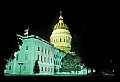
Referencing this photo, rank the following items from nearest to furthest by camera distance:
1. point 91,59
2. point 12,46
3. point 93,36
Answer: point 12,46 → point 93,36 → point 91,59

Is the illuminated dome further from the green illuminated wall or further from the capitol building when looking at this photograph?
the green illuminated wall

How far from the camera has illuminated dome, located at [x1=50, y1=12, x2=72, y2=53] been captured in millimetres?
96375

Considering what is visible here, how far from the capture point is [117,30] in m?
20.4

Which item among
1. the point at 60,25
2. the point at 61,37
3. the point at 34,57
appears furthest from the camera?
the point at 60,25

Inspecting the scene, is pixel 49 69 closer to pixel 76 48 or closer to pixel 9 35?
pixel 76 48

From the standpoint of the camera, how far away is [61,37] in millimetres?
98188

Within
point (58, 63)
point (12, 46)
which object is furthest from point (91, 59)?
point (58, 63)

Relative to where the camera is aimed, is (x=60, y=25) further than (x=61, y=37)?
Yes

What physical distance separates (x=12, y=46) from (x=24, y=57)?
3498 cm

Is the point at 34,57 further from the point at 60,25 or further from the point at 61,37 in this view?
the point at 60,25

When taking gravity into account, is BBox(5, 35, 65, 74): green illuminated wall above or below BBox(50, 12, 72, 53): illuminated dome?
below

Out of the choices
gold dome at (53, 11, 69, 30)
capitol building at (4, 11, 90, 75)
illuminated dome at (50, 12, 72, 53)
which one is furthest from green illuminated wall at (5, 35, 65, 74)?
gold dome at (53, 11, 69, 30)

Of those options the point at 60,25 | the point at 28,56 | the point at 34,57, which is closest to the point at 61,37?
the point at 60,25

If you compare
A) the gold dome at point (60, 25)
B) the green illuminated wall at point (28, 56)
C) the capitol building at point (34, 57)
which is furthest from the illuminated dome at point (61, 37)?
the green illuminated wall at point (28, 56)
